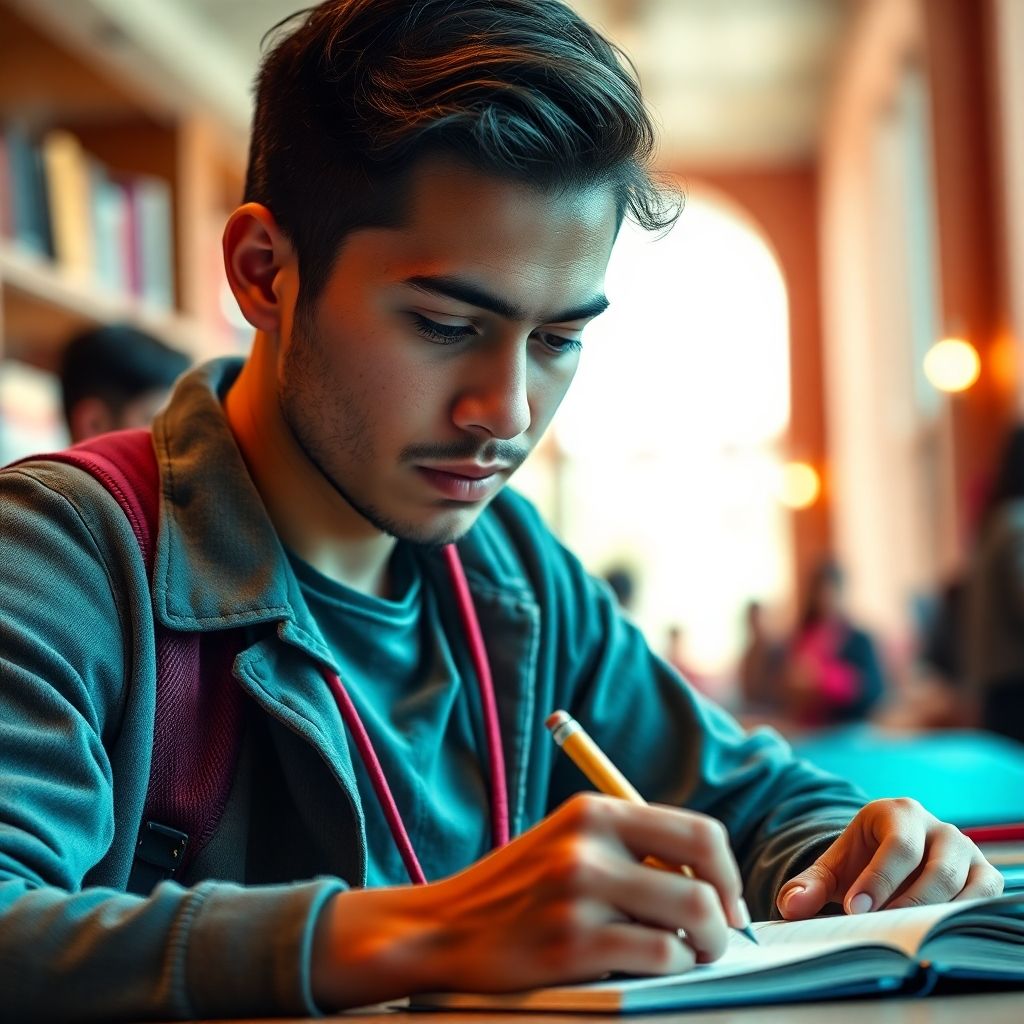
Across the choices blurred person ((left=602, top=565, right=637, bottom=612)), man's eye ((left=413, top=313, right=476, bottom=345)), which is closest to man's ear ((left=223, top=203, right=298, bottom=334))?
man's eye ((left=413, top=313, right=476, bottom=345))

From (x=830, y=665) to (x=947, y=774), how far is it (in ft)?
11.0

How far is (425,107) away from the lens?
107 cm

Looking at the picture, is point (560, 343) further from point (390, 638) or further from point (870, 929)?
point (870, 929)

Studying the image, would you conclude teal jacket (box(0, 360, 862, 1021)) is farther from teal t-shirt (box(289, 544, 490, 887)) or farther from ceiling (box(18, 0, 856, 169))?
ceiling (box(18, 0, 856, 169))

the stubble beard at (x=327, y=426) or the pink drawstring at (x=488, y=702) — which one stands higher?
the stubble beard at (x=327, y=426)

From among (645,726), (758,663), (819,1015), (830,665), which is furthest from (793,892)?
(758,663)

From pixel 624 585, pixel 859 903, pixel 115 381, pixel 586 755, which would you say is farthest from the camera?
pixel 624 585

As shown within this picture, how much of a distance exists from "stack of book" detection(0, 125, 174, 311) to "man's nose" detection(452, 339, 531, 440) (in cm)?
263

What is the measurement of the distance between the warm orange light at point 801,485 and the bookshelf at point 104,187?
563cm

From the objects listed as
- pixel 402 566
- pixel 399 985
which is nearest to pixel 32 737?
pixel 399 985

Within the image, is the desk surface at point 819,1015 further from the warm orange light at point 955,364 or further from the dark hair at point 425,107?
the warm orange light at point 955,364

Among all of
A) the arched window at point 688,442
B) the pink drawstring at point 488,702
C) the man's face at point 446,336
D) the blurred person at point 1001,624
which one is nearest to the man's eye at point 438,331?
the man's face at point 446,336

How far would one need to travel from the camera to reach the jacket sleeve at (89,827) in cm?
74

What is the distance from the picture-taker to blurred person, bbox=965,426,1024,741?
10.4 feet
